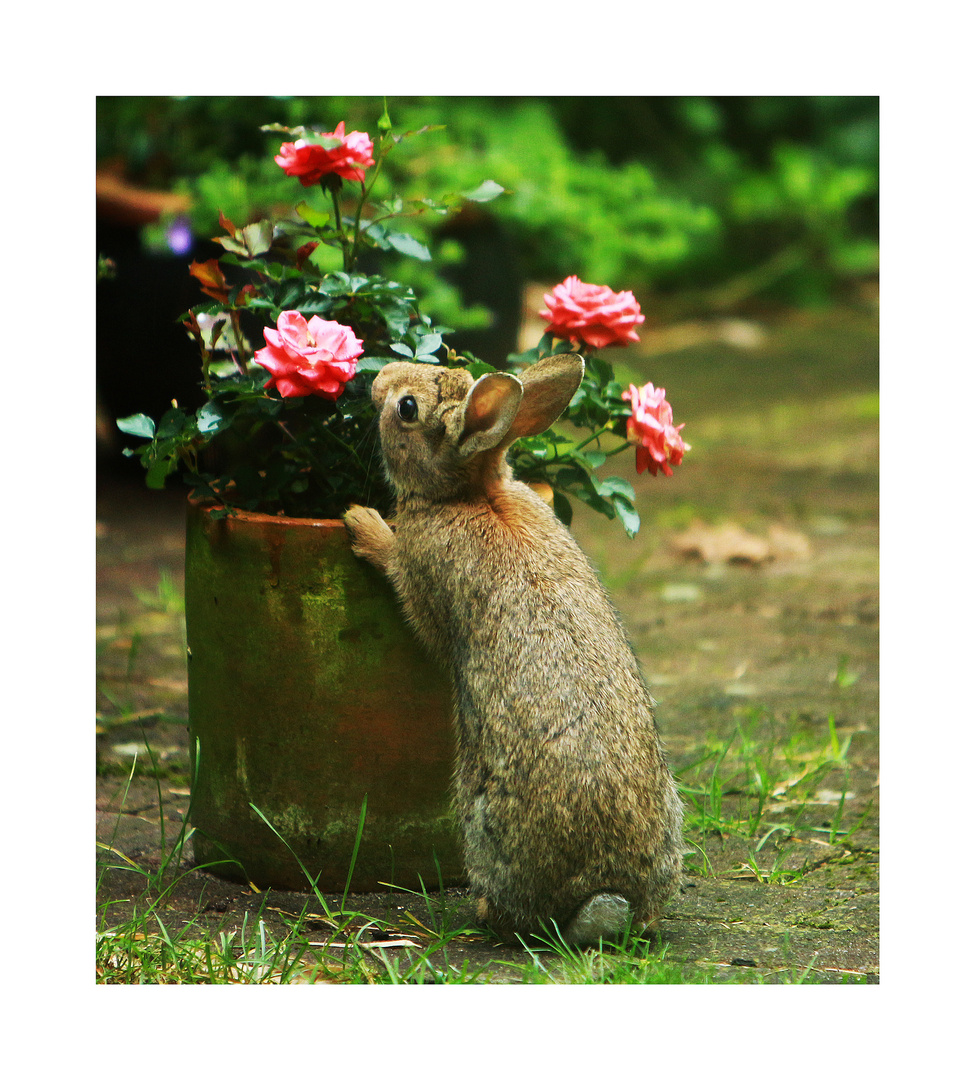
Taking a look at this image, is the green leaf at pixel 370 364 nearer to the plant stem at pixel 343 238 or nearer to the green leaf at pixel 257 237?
the plant stem at pixel 343 238

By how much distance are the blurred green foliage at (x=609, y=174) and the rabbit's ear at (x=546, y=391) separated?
1.56 m

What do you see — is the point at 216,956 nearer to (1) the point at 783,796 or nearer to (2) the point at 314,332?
(2) the point at 314,332

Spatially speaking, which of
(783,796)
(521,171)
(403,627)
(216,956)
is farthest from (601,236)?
(216,956)

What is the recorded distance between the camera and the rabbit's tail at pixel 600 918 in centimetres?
250

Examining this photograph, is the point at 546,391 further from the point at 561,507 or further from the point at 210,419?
the point at 210,419

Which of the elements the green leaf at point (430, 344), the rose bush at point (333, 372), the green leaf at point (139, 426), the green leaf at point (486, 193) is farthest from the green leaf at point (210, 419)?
the green leaf at point (486, 193)

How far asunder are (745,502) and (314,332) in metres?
4.27

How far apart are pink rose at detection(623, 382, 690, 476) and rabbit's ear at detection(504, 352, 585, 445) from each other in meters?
0.26

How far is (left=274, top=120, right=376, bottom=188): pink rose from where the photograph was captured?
2977mm

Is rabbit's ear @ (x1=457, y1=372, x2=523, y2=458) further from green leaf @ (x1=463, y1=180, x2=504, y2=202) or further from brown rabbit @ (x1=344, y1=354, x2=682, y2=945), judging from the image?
green leaf @ (x1=463, y1=180, x2=504, y2=202)

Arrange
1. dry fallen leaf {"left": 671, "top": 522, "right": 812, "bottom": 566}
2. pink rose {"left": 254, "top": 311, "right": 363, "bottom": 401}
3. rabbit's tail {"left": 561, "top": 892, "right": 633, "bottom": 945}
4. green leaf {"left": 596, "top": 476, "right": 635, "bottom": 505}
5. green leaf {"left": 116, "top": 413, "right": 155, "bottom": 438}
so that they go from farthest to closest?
dry fallen leaf {"left": 671, "top": 522, "right": 812, "bottom": 566}
green leaf {"left": 596, "top": 476, "right": 635, "bottom": 505}
green leaf {"left": 116, "top": 413, "right": 155, "bottom": 438}
pink rose {"left": 254, "top": 311, "right": 363, "bottom": 401}
rabbit's tail {"left": 561, "top": 892, "right": 633, "bottom": 945}

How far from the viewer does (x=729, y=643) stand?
4.90 metres

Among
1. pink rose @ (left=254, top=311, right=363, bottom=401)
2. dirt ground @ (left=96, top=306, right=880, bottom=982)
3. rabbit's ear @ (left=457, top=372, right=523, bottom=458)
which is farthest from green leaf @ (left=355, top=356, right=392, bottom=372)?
dirt ground @ (left=96, top=306, right=880, bottom=982)

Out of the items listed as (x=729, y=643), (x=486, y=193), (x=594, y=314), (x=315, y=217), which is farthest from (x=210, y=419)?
(x=729, y=643)
